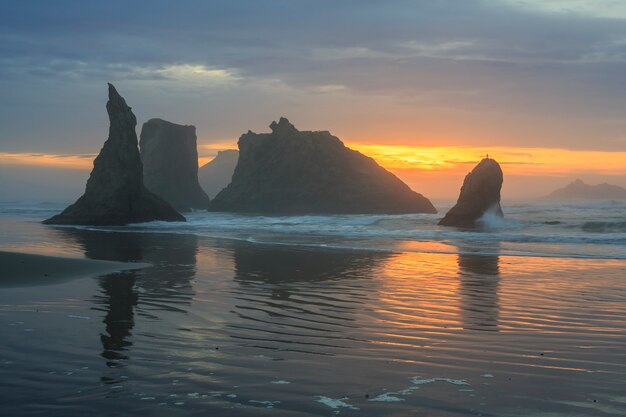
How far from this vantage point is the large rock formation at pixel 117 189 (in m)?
59.3

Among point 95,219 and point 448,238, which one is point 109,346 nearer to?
point 448,238

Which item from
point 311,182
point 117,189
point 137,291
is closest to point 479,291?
point 137,291

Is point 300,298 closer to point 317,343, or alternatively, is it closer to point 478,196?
point 317,343

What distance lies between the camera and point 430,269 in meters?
21.5

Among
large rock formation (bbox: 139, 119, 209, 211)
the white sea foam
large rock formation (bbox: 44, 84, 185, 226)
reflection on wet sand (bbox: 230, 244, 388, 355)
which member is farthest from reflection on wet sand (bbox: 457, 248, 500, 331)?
large rock formation (bbox: 139, 119, 209, 211)

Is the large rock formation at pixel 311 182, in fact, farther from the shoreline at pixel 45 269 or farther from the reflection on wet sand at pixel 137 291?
the shoreline at pixel 45 269

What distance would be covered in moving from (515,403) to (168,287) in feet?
36.7

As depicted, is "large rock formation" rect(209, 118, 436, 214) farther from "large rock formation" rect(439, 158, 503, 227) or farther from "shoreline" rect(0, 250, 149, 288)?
"shoreline" rect(0, 250, 149, 288)

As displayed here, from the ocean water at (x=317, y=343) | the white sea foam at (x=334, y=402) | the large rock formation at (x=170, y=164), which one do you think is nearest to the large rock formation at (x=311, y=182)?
the large rock formation at (x=170, y=164)

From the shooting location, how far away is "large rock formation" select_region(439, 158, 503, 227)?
175 ft

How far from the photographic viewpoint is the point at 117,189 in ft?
203

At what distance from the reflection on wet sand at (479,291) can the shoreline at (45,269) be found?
1070 cm

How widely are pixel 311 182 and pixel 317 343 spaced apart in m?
105

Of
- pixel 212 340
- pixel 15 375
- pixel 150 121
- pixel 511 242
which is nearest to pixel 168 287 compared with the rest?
pixel 212 340
